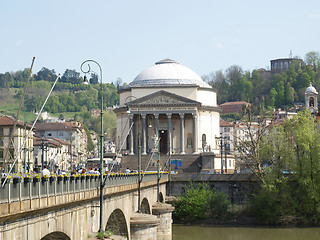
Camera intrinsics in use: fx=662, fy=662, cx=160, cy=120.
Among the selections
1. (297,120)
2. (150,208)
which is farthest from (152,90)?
(150,208)

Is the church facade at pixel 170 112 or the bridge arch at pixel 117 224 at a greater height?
the church facade at pixel 170 112

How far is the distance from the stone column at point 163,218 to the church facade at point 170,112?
44.3m

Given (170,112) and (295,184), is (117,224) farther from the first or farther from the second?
(170,112)

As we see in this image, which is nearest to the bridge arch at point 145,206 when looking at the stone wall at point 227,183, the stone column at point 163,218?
the stone column at point 163,218

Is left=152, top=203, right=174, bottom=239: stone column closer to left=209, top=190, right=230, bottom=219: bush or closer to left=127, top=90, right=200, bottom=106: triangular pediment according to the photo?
left=209, top=190, right=230, bottom=219: bush

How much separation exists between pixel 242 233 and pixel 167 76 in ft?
192

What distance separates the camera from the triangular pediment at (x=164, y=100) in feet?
374

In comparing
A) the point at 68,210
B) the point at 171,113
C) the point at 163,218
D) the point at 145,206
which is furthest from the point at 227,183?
the point at 68,210

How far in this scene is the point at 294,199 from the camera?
75312mm

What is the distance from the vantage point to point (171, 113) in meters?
114

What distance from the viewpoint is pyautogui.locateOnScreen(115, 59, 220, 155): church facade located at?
11438 centimetres

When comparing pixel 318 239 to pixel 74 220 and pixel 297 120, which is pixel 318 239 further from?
pixel 74 220

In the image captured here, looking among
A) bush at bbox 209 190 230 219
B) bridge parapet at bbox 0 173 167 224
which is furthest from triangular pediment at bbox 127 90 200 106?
bridge parapet at bbox 0 173 167 224

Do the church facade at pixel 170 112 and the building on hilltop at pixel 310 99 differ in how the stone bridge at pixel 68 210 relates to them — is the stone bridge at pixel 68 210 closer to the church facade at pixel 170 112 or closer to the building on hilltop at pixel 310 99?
the church facade at pixel 170 112
